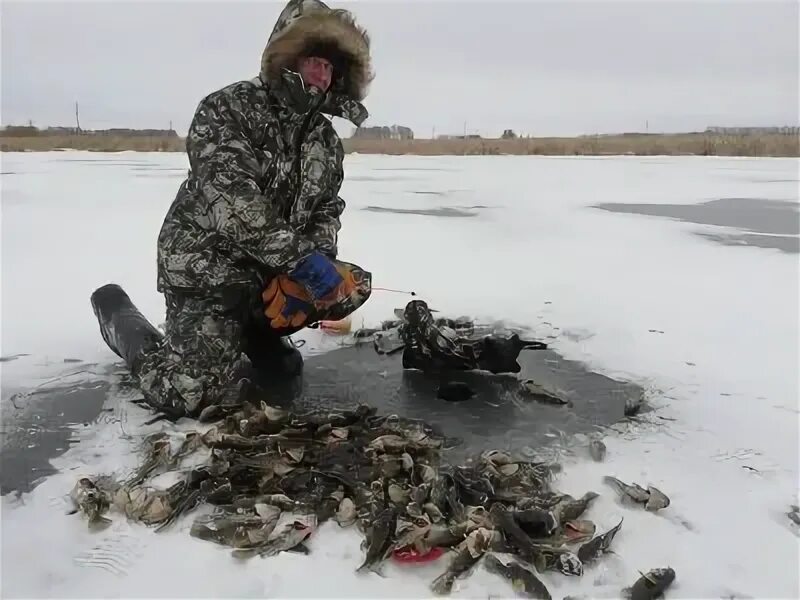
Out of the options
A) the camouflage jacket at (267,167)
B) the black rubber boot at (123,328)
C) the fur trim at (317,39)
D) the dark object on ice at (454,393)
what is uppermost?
the fur trim at (317,39)

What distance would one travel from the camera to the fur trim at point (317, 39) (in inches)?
117

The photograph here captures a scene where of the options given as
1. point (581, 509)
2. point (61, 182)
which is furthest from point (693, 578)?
point (61, 182)

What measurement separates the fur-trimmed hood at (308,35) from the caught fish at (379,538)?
183cm

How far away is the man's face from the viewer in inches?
120

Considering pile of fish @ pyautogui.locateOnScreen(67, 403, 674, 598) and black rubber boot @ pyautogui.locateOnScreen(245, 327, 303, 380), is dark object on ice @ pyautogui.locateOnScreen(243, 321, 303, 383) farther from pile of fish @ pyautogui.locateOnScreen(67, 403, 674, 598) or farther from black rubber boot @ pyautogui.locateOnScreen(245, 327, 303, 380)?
pile of fish @ pyautogui.locateOnScreen(67, 403, 674, 598)

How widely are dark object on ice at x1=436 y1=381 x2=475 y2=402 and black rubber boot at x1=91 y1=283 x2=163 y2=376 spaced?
1300mm

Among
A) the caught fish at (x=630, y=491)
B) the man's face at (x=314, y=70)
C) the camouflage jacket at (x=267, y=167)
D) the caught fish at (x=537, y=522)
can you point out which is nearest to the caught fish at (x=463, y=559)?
the caught fish at (x=537, y=522)

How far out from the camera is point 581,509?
236cm

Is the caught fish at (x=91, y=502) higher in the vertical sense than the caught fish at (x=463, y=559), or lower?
higher

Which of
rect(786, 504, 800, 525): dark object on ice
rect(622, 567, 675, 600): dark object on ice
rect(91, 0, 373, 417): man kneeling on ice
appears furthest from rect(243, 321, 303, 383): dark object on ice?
rect(786, 504, 800, 525): dark object on ice

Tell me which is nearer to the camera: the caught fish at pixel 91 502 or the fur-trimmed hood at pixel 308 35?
the caught fish at pixel 91 502

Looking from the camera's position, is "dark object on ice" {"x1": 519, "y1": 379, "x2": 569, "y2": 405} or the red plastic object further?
"dark object on ice" {"x1": 519, "y1": 379, "x2": 569, "y2": 405}

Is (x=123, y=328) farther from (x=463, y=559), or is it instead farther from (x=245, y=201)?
(x=463, y=559)

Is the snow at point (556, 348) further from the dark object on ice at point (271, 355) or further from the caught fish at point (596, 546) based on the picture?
the dark object on ice at point (271, 355)
